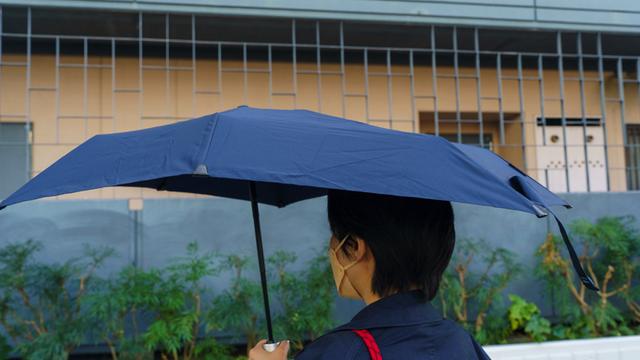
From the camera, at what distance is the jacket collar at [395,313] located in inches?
49.5

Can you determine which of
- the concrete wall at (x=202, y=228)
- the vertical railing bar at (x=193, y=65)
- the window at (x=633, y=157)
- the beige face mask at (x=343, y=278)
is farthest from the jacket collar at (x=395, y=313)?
the window at (x=633, y=157)

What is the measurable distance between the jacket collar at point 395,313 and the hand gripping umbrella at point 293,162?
26 cm

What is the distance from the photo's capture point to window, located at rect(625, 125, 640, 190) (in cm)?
839

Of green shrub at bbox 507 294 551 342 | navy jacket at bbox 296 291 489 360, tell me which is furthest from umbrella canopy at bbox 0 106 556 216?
green shrub at bbox 507 294 551 342

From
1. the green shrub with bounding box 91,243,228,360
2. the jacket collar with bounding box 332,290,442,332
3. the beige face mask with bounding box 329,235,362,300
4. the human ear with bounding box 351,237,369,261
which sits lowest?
the green shrub with bounding box 91,243,228,360

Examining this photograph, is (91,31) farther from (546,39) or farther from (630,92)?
(630,92)

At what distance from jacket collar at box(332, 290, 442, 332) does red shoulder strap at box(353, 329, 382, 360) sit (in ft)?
0.07

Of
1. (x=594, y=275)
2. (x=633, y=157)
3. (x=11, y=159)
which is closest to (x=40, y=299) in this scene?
(x=11, y=159)

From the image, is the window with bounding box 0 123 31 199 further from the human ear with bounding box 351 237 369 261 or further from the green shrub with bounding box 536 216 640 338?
the human ear with bounding box 351 237 369 261

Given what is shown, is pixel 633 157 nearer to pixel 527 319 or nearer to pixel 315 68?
pixel 527 319

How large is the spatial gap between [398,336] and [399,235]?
25 centimetres

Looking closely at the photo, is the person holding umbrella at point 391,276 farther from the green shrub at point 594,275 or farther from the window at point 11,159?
the window at point 11,159

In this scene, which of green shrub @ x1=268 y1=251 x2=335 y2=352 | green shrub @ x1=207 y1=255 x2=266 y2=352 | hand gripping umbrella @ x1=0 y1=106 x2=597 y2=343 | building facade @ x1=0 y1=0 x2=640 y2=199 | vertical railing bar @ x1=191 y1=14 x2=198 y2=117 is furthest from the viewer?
building facade @ x1=0 y1=0 x2=640 y2=199

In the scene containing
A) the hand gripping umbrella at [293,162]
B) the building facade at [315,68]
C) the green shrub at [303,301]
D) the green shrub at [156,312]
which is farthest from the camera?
the building facade at [315,68]
